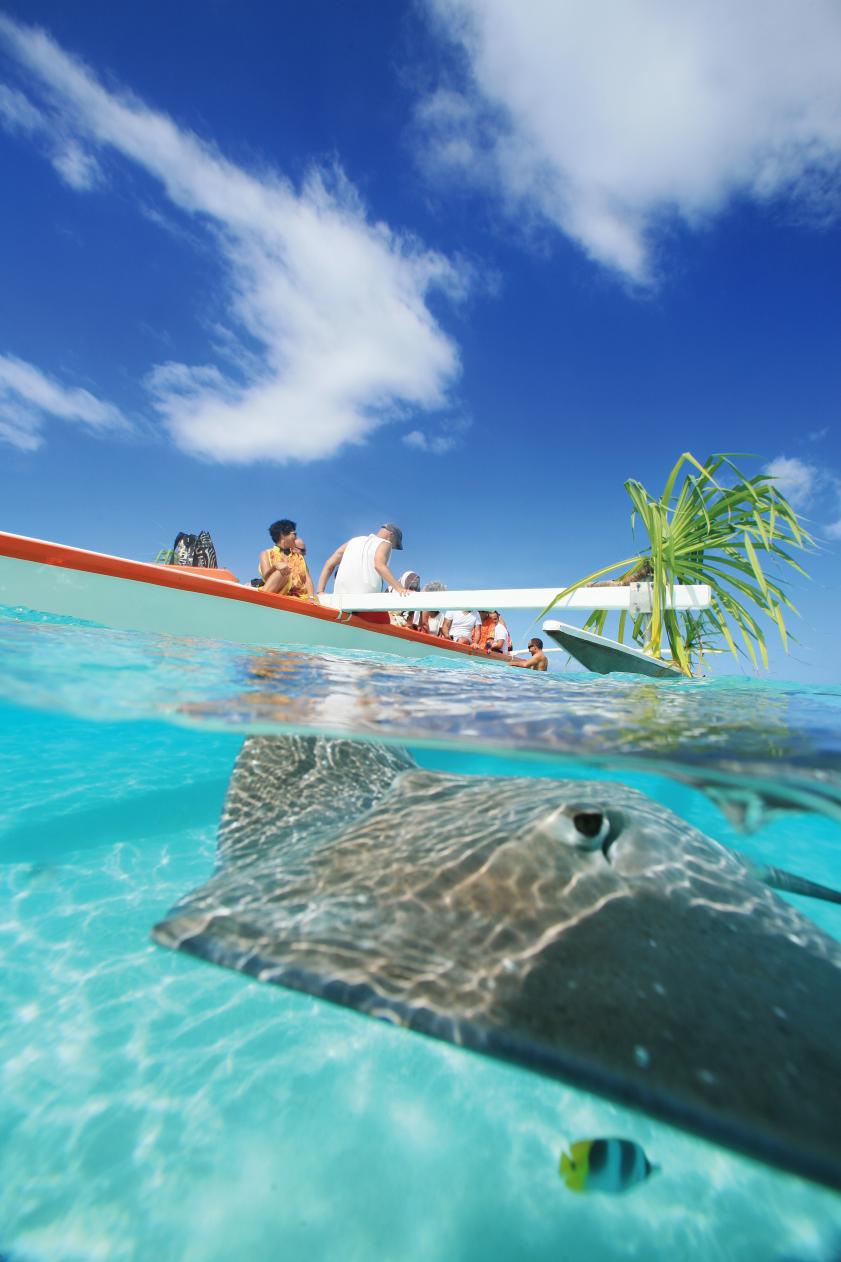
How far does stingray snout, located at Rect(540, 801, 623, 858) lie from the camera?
1990 millimetres

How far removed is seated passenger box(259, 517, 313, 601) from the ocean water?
4.21 m

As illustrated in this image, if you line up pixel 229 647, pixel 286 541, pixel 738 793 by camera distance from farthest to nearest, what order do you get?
1. pixel 286 541
2. pixel 229 647
3. pixel 738 793

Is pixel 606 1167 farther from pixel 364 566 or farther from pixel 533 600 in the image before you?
pixel 364 566

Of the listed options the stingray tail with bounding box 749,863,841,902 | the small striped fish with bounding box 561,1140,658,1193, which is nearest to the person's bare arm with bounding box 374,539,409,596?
the stingray tail with bounding box 749,863,841,902

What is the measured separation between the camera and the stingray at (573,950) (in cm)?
118

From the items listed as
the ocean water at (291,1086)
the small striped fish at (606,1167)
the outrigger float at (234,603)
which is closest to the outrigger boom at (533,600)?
the outrigger float at (234,603)

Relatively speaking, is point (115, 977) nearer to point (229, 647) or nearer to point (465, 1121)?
point (465, 1121)

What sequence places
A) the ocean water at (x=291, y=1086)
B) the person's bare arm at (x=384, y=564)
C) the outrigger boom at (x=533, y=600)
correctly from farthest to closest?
the person's bare arm at (x=384, y=564)
the outrigger boom at (x=533, y=600)
the ocean water at (x=291, y=1086)

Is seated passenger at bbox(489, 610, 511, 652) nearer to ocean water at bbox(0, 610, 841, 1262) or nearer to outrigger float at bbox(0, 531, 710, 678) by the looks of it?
outrigger float at bbox(0, 531, 710, 678)

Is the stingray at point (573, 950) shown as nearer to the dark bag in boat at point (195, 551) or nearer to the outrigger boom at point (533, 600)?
the outrigger boom at point (533, 600)

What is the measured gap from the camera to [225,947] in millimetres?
1523

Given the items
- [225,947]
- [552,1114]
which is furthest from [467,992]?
[552,1114]

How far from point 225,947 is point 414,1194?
1.13 metres

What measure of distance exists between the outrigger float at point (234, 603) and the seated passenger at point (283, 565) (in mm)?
663
